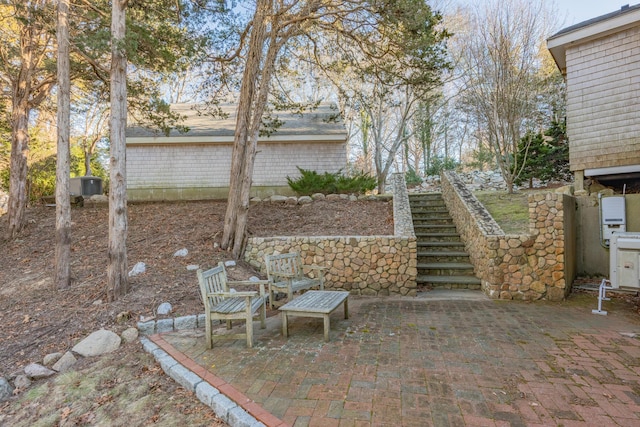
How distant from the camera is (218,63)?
26.7ft

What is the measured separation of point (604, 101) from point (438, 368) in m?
8.92

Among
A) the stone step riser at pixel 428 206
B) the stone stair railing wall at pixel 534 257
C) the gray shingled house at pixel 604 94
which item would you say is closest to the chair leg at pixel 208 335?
the stone stair railing wall at pixel 534 257

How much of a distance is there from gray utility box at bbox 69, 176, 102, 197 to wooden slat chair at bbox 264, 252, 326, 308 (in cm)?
970

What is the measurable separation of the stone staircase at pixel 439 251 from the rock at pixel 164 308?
435 cm

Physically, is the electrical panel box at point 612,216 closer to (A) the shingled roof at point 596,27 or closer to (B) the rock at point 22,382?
(A) the shingled roof at point 596,27

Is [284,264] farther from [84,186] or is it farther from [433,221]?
[84,186]

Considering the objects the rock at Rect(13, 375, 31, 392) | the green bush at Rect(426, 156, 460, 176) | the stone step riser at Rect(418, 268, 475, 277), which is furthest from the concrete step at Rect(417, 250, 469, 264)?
the green bush at Rect(426, 156, 460, 176)

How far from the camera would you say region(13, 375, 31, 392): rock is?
11.1 feet

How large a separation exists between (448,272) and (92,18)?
30.1 feet

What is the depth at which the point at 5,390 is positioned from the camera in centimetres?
329

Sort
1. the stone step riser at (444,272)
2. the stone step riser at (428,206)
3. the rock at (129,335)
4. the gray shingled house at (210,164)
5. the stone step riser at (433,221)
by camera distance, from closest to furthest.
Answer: the rock at (129,335)
the stone step riser at (444,272)
the stone step riser at (433,221)
the stone step riser at (428,206)
the gray shingled house at (210,164)

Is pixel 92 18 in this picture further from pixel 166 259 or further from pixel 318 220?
pixel 318 220

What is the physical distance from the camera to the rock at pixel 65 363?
3637 mm

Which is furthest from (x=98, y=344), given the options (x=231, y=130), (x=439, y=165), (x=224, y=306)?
(x=439, y=165)
